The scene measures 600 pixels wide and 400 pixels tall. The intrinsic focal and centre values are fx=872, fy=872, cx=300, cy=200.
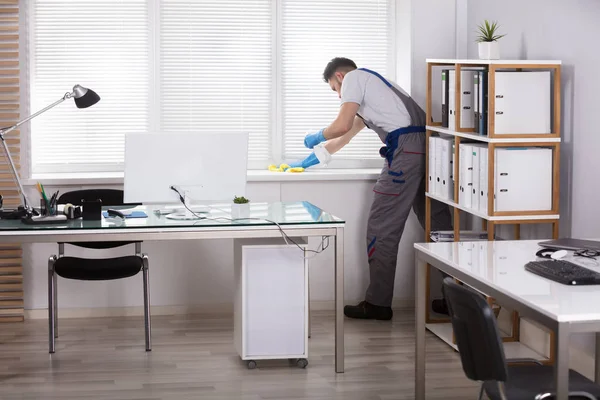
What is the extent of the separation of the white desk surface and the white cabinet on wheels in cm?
109

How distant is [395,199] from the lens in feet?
18.0

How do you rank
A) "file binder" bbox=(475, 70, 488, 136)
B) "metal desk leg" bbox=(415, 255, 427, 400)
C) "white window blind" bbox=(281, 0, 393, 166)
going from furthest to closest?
1. "white window blind" bbox=(281, 0, 393, 166)
2. "file binder" bbox=(475, 70, 488, 136)
3. "metal desk leg" bbox=(415, 255, 427, 400)

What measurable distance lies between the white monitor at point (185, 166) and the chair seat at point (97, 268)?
62 centimetres

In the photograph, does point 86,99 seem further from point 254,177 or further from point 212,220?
point 254,177

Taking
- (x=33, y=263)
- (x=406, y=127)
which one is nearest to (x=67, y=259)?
(x=33, y=263)

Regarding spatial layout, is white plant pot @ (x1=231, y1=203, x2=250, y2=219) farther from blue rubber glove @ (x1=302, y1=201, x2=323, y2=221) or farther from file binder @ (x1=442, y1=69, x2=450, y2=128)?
file binder @ (x1=442, y1=69, x2=450, y2=128)

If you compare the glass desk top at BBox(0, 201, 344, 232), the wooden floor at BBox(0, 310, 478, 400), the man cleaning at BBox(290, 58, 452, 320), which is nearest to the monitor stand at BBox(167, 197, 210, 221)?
the glass desk top at BBox(0, 201, 344, 232)

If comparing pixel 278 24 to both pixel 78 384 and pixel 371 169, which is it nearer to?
pixel 371 169

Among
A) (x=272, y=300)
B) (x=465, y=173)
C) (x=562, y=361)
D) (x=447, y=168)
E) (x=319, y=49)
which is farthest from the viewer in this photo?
(x=319, y=49)

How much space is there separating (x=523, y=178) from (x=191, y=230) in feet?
5.55

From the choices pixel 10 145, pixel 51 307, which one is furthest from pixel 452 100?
pixel 10 145

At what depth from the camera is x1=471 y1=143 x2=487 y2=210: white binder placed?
4.57 metres

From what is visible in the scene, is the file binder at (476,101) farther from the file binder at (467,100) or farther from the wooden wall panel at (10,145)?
the wooden wall panel at (10,145)

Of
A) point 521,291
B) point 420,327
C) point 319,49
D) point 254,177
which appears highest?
point 319,49
